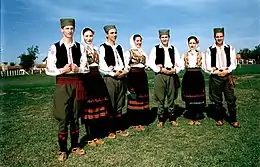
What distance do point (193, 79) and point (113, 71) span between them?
1.67m

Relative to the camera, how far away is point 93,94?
15.6 ft

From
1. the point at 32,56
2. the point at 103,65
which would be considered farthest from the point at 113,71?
the point at 32,56

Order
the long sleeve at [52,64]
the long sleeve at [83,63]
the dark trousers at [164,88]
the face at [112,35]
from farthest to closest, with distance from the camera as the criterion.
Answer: the dark trousers at [164,88] < the face at [112,35] < the long sleeve at [83,63] < the long sleeve at [52,64]

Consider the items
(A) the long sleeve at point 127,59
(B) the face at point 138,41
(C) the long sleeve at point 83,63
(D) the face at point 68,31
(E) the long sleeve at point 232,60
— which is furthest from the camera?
(B) the face at point 138,41

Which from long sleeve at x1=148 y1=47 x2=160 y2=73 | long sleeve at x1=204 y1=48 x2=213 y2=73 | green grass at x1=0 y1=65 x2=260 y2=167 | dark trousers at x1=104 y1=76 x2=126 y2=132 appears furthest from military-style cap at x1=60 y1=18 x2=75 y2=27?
long sleeve at x1=204 y1=48 x2=213 y2=73

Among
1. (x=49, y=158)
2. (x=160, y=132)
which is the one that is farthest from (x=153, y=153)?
(x=49, y=158)

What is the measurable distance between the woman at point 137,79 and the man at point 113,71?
0.33 meters

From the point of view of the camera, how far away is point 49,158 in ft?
13.8

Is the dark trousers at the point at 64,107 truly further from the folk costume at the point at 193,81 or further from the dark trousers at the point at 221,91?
the dark trousers at the point at 221,91

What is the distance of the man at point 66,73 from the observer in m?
3.93

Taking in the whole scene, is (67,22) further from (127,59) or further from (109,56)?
(127,59)

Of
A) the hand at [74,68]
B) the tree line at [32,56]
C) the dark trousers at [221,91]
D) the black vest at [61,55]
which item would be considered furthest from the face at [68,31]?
the tree line at [32,56]

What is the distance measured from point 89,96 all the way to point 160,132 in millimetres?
1488

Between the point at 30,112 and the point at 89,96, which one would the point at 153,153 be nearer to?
the point at 89,96
